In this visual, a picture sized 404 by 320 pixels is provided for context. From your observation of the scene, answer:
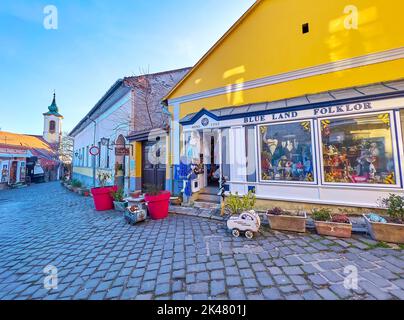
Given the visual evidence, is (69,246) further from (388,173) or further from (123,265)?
(388,173)

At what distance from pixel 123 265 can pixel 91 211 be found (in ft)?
16.1

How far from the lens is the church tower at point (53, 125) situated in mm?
34188

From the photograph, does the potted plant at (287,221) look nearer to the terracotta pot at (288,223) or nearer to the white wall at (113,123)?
the terracotta pot at (288,223)

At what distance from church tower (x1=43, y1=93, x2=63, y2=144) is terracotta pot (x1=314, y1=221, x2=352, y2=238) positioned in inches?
1666

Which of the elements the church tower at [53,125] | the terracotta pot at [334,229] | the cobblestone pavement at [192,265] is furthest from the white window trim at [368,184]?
the church tower at [53,125]

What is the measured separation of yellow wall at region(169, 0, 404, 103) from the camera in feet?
15.1

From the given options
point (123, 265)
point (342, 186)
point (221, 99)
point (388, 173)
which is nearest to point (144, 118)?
point (221, 99)

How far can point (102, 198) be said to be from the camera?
22.8ft

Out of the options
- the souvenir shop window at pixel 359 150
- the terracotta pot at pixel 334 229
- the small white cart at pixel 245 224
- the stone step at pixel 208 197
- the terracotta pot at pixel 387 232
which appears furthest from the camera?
the stone step at pixel 208 197

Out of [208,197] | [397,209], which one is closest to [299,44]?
[397,209]

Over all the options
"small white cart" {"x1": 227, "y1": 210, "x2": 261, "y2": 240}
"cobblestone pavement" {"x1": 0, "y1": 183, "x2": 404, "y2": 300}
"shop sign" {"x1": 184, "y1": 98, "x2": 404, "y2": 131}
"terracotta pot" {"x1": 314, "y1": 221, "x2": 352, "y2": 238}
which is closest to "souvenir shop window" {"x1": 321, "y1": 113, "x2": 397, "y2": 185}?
"shop sign" {"x1": 184, "y1": 98, "x2": 404, "y2": 131}

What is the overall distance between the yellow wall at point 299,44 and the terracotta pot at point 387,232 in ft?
11.8

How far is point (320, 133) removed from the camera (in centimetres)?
481

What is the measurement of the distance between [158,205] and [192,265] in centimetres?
Answer: 283
